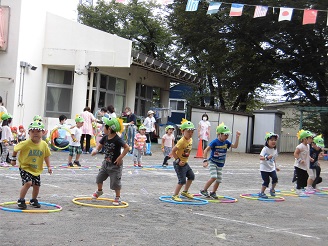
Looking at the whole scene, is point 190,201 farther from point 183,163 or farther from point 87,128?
point 87,128

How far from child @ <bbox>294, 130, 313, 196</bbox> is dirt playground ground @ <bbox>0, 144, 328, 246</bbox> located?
93 centimetres

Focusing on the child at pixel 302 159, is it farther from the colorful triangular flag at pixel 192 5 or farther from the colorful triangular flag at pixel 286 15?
the colorful triangular flag at pixel 192 5

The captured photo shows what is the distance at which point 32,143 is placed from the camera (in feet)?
27.5

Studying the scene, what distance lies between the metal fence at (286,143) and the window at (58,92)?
15.8m

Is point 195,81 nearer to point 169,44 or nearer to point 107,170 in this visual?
point 169,44

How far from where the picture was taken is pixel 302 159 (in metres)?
13.1

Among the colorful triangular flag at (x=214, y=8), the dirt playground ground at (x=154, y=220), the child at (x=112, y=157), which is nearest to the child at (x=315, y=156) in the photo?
the dirt playground ground at (x=154, y=220)

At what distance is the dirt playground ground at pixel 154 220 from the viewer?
650cm

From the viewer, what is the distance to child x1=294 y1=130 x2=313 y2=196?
13.0 metres

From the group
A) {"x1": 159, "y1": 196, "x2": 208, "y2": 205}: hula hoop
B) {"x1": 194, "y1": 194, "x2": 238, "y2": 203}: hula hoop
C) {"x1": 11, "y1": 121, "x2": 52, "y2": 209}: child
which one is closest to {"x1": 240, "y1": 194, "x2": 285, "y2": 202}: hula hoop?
{"x1": 194, "y1": 194, "x2": 238, "y2": 203}: hula hoop

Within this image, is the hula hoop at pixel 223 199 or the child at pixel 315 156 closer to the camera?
the hula hoop at pixel 223 199

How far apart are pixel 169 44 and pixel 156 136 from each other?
623 inches

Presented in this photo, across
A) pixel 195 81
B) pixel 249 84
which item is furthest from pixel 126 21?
pixel 249 84

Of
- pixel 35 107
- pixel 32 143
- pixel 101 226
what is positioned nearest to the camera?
pixel 101 226
